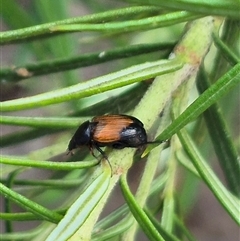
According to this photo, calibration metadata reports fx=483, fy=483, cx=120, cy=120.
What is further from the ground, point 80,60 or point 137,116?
point 80,60

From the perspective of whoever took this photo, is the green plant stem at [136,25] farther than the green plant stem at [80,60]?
No

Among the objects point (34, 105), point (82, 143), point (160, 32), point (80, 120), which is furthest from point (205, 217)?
point (34, 105)

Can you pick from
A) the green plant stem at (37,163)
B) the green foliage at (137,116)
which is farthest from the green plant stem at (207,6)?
the green plant stem at (37,163)

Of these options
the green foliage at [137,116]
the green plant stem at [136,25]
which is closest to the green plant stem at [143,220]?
the green foliage at [137,116]

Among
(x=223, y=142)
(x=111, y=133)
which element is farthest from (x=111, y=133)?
(x=223, y=142)

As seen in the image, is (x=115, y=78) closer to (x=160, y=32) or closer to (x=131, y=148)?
A: (x=131, y=148)

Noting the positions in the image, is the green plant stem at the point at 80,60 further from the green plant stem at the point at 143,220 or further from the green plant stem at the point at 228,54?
the green plant stem at the point at 143,220

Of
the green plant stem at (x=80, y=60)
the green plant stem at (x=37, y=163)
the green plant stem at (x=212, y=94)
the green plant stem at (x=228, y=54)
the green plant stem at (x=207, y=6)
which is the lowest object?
the green plant stem at (x=212, y=94)

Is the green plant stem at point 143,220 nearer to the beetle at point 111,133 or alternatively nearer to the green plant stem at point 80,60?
the beetle at point 111,133

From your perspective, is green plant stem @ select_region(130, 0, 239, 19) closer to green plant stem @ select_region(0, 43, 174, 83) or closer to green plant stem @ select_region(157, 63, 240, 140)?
green plant stem @ select_region(157, 63, 240, 140)

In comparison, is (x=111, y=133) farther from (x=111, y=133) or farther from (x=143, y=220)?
(x=143, y=220)

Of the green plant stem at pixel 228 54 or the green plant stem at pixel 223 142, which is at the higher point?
the green plant stem at pixel 228 54
